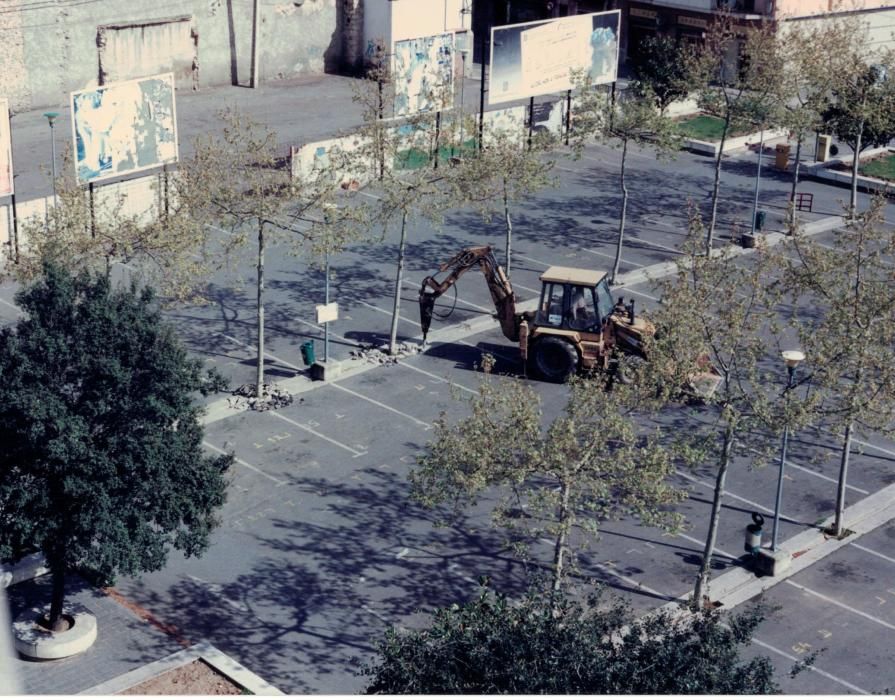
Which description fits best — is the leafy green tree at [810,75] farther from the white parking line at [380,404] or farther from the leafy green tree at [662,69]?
the white parking line at [380,404]

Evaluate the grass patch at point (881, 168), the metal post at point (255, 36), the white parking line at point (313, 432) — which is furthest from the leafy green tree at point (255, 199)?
the metal post at point (255, 36)

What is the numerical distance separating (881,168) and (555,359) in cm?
2812

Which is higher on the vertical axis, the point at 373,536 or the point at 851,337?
the point at 851,337

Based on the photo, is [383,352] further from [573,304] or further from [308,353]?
[573,304]

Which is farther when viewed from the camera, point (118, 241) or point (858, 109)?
point (858, 109)

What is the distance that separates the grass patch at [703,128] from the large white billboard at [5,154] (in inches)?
1227

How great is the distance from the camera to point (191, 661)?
80.4 feet

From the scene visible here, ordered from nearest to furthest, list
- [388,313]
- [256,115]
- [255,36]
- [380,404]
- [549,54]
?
[380,404], [388,313], [549,54], [256,115], [255,36]

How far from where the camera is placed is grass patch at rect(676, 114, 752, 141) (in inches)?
2410

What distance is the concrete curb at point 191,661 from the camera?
2377 cm

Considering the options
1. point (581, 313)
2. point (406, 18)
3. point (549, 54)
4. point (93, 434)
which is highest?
point (406, 18)

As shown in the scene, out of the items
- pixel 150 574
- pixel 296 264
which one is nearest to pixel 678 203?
pixel 296 264

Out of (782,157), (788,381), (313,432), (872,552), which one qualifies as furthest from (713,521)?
(782,157)

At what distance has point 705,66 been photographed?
159 feet
